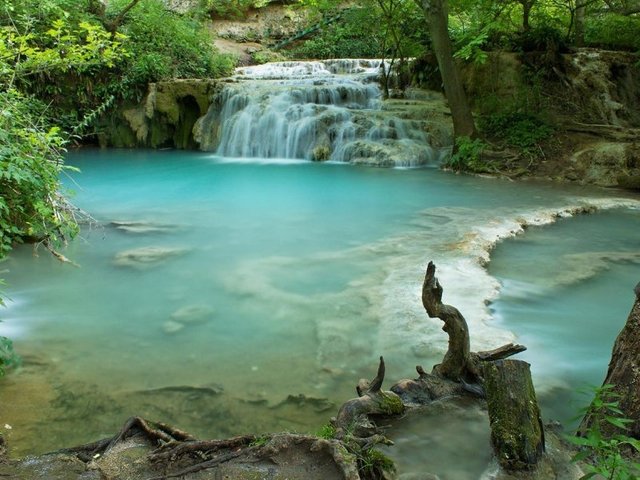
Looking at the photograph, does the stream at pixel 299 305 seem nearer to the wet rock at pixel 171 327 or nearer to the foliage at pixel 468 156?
the wet rock at pixel 171 327

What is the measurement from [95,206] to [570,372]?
7.09 metres

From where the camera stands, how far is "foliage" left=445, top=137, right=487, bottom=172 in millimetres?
10359

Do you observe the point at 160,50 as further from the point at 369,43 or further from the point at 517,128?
the point at 517,128

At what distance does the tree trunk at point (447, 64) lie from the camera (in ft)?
32.7

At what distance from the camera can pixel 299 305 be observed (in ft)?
13.7

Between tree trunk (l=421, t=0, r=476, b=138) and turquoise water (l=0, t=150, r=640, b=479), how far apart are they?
3.20 metres

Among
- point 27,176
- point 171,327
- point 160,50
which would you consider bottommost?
point 171,327

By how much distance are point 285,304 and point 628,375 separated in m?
2.62

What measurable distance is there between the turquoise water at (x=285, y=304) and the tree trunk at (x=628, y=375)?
56 cm

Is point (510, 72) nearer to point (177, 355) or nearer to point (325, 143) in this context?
point (325, 143)

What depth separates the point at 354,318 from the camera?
386 centimetres

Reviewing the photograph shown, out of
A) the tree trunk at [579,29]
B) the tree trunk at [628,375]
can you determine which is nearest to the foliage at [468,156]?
the tree trunk at [579,29]

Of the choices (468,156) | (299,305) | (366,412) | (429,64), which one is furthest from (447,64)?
(366,412)

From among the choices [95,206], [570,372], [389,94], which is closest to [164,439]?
[570,372]
